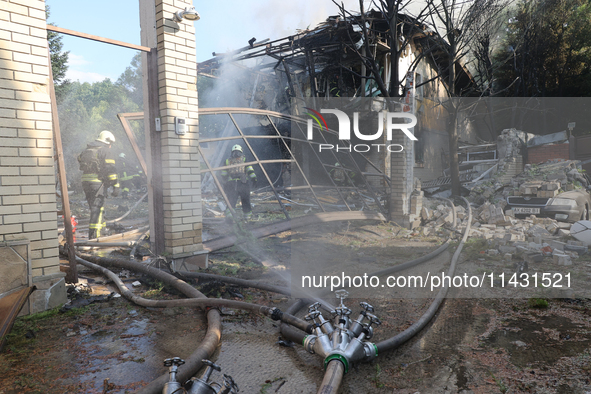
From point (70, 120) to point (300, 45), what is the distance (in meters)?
19.8

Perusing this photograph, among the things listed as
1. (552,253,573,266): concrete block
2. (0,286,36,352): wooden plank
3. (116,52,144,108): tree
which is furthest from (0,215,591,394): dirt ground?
(116,52,144,108): tree

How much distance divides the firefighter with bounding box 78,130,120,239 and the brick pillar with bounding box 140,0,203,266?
3230 mm

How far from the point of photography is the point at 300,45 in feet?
42.0

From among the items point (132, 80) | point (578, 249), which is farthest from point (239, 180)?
point (132, 80)

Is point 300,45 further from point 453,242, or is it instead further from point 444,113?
point 444,113

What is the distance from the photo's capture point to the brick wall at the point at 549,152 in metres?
16.3

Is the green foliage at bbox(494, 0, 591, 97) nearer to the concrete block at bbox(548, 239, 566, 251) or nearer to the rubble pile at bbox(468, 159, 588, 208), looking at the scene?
the rubble pile at bbox(468, 159, 588, 208)

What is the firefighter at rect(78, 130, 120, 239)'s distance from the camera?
7090 millimetres

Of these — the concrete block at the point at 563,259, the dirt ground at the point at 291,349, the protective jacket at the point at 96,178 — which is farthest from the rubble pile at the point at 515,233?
the protective jacket at the point at 96,178

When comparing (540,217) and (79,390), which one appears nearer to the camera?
(79,390)

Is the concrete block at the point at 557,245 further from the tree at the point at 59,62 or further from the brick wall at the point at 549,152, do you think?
the tree at the point at 59,62

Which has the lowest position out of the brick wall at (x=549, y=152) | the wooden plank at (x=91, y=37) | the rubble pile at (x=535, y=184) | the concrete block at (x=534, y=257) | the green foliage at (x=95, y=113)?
the concrete block at (x=534, y=257)

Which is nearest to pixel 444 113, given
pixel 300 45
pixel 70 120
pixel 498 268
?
pixel 300 45

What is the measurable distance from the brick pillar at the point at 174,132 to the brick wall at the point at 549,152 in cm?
1739
